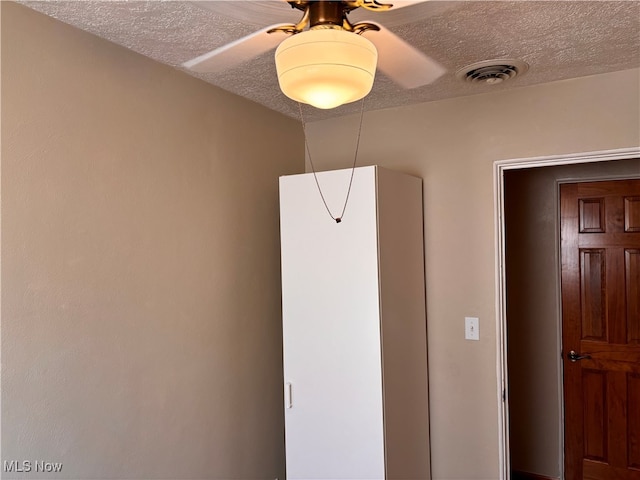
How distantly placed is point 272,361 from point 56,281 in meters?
1.29

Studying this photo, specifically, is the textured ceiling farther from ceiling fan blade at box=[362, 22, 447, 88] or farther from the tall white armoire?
the tall white armoire

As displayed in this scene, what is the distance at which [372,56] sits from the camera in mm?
1143

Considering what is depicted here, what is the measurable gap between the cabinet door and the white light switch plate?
60cm

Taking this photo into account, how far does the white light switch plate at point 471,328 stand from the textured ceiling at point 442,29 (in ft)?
3.71

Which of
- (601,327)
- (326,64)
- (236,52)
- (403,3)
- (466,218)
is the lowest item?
(601,327)

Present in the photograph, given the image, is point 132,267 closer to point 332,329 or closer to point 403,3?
point 332,329

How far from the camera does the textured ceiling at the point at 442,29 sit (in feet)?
5.04

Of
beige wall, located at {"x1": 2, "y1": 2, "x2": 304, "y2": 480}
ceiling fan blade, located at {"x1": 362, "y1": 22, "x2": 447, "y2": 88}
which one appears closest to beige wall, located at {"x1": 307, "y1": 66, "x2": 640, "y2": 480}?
ceiling fan blade, located at {"x1": 362, "y1": 22, "x2": 447, "y2": 88}

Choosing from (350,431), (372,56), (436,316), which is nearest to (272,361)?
Answer: (350,431)

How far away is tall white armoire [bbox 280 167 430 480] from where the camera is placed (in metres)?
2.19

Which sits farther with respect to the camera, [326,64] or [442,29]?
[442,29]

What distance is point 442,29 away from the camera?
69.6 inches

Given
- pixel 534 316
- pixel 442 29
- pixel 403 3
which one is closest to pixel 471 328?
pixel 534 316

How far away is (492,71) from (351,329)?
1.23 metres
